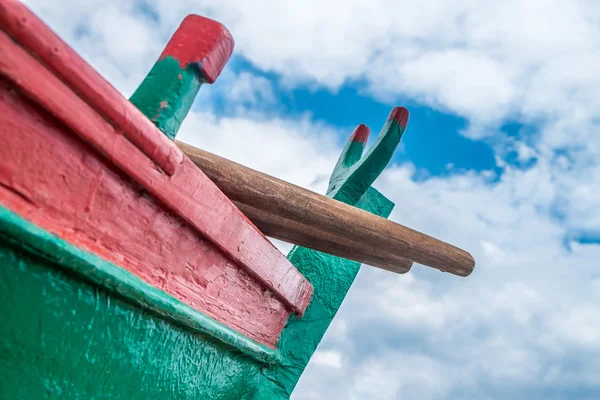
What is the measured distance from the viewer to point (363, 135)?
289 centimetres

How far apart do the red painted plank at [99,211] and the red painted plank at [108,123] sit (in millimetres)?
28

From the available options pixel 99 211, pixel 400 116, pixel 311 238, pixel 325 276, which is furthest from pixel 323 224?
pixel 99 211

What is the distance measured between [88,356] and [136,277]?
7.9 inches

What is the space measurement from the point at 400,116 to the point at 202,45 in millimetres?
1228

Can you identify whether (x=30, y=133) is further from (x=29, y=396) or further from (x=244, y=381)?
(x=244, y=381)

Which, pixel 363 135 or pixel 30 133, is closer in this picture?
pixel 30 133

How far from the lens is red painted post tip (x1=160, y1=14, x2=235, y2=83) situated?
1.21 m

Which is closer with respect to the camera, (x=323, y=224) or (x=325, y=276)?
(x=323, y=224)

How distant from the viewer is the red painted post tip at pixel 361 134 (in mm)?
2857

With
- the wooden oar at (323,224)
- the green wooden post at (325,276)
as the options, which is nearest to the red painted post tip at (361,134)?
the green wooden post at (325,276)

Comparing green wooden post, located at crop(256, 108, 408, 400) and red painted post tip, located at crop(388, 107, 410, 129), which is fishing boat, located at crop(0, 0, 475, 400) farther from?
red painted post tip, located at crop(388, 107, 410, 129)

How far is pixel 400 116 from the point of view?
2.20m

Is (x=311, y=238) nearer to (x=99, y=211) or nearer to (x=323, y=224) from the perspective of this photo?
(x=323, y=224)

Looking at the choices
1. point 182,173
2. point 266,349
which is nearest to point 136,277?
point 182,173
